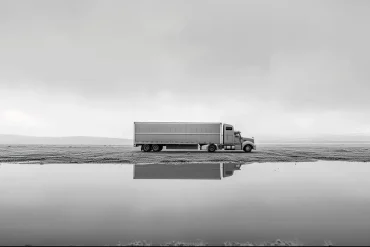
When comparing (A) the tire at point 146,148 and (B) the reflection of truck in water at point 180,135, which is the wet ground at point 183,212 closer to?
(B) the reflection of truck in water at point 180,135

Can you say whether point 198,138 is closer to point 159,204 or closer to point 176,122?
point 176,122

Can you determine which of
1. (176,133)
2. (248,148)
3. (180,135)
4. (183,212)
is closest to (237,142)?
(248,148)

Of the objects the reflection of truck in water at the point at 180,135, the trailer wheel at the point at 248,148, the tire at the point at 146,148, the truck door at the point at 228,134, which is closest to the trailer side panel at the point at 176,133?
the reflection of truck in water at the point at 180,135

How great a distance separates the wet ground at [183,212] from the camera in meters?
5.55

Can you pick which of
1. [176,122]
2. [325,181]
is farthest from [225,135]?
[325,181]

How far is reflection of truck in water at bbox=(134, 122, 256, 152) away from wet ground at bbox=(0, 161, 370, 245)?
2053cm

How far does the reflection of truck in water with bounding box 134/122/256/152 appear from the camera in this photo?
107 feet

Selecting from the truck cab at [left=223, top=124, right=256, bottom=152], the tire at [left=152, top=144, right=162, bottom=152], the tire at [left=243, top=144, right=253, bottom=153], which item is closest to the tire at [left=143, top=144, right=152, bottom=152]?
the tire at [left=152, top=144, right=162, bottom=152]

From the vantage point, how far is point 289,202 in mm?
8367

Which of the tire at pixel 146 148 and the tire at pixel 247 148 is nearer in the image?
the tire at pixel 146 148

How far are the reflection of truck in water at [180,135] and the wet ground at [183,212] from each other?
2053cm

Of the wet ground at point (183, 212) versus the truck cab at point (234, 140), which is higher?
the truck cab at point (234, 140)

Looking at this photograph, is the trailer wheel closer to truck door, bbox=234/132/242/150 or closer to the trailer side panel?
truck door, bbox=234/132/242/150

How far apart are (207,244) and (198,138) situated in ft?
90.7
